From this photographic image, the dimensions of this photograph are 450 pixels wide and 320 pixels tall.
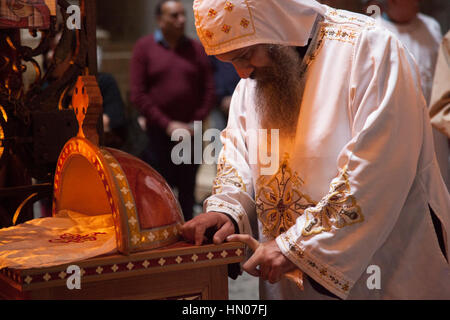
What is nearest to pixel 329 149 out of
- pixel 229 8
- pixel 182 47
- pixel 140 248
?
pixel 229 8

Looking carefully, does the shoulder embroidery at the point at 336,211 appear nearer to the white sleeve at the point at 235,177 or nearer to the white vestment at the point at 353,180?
the white vestment at the point at 353,180

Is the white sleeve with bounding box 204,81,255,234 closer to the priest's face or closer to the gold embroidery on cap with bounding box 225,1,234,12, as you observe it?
the priest's face

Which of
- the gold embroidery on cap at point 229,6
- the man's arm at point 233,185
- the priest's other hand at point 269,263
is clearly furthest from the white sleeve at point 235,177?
the gold embroidery on cap at point 229,6

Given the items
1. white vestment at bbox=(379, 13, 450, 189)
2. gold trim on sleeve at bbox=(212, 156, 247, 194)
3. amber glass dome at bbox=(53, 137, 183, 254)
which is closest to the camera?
amber glass dome at bbox=(53, 137, 183, 254)

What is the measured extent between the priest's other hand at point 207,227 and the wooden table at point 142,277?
4 centimetres

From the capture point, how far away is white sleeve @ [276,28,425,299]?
182cm

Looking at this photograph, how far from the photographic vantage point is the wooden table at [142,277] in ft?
4.96

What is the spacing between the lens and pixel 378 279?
6.53 ft

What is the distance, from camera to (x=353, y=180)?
1.83 meters

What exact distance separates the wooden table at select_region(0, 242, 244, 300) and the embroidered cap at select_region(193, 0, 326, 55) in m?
0.61

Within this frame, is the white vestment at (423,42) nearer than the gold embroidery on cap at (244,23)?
No

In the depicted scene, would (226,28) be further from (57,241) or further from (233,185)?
(57,241)

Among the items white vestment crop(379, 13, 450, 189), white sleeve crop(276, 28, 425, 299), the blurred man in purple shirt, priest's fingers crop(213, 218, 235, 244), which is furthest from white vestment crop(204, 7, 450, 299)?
the blurred man in purple shirt

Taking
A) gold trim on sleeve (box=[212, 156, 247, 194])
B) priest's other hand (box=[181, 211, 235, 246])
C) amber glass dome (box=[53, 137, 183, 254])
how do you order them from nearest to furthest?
amber glass dome (box=[53, 137, 183, 254]) < priest's other hand (box=[181, 211, 235, 246]) < gold trim on sleeve (box=[212, 156, 247, 194])
